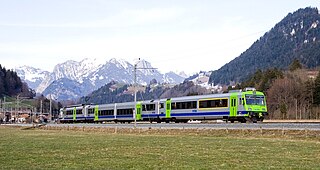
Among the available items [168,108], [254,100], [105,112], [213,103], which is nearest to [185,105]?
[168,108]

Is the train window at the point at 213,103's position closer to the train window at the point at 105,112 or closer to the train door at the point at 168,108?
the train door at the point at 168,108

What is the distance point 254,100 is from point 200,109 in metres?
7.80

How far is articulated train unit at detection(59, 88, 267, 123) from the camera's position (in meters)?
55.7

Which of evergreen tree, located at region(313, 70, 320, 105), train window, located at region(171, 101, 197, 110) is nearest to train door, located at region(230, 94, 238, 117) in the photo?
train window, located at region(171, 101, 197, 110)

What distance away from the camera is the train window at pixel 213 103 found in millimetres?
57234

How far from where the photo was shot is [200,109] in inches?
2424

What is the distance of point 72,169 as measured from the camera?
18.3 metres

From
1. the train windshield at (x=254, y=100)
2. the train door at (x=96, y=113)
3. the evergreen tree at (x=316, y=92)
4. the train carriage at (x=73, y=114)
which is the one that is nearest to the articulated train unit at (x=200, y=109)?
the train windshield at (x=254, y=100)

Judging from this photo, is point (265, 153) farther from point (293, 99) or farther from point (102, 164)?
point (293, 99)

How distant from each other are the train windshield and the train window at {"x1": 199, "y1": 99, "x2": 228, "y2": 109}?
270cm

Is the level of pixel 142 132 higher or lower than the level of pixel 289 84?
lower

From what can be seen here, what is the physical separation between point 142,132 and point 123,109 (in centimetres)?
3085

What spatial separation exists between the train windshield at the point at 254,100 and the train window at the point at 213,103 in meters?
2.70

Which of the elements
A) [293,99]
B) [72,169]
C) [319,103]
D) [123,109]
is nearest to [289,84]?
[293,99]
